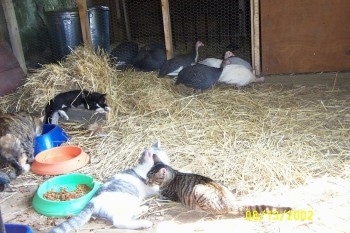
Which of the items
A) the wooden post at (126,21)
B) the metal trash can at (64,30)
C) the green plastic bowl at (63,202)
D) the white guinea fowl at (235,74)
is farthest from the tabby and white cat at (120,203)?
the wooden post at (126,21)

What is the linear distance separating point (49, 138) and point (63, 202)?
120cm

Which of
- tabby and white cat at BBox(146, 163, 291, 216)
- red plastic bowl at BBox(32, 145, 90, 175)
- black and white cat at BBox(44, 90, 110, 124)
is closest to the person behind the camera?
tabby and white cat at BBox(146, 163, 291, 216)

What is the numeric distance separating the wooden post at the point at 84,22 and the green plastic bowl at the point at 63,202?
2898mm

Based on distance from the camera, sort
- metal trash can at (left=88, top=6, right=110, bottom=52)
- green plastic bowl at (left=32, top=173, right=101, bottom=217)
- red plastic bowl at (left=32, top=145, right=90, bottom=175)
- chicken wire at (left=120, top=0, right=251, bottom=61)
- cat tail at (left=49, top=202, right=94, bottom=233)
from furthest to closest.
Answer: chicken wire at (left=120, top=0, right=251, bottom=61), metal trash can at (left=88, top=6, right=110, bottom=52), red plastic bowl at (left=32, top=145, right=90, bottom=175), green plastic bowl at (left=32, top=173, right=101, bottom=217), cat tail at (left=49, top=202, right=94, bottom=233)

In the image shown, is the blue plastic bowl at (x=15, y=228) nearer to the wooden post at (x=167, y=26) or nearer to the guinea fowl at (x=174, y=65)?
the guinea fowl at (x=174, y=65)

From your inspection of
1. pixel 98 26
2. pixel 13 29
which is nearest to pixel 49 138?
pixel 13 29

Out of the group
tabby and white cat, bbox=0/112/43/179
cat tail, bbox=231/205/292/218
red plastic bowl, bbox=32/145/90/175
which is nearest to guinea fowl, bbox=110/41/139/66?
tabby and white cat, bbox=0/112/43/179

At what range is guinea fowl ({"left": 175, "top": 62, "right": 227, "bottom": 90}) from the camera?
481 centimetres

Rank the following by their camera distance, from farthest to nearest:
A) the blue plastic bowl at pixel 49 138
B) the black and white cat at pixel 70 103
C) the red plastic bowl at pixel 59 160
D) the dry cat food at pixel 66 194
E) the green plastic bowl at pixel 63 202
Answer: the black and white cat at pixel 70 103, the blue plastic bowl at pixel 49 138, the red plastic bowl at pixel 59 160, the dry cat food at pixel 66 194, the green plastic bowl at pixel 63 202

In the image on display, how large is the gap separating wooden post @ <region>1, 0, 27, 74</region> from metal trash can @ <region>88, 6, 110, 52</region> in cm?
104

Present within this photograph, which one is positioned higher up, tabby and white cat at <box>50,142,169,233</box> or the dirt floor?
tabby and white cat at <box>50,142,169,233</box>

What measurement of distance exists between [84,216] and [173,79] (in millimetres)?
3174

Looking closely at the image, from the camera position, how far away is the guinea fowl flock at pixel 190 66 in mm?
4859

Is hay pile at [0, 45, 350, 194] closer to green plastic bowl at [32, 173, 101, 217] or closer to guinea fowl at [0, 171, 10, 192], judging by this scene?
green plastic bowl at [32, 173, 101, 217]
